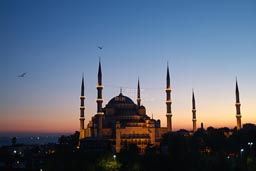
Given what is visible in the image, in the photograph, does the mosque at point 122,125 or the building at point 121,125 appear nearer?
the mosque at point 122,125

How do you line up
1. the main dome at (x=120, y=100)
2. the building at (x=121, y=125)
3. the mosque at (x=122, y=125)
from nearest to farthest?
the mosque at (x=122, y=125), the building at (x=121, y=125), the main dome at (x=120, y=100)

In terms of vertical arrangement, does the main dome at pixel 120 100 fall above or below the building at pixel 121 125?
above

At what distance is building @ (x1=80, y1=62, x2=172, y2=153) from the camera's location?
2554 inches

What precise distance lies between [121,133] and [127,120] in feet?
13.7

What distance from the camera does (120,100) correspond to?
73438mm

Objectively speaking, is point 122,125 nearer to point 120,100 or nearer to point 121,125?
point 121,125

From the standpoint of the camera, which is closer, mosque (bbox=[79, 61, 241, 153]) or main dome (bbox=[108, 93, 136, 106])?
mosque (bbox=[79, 61, 241, 153])

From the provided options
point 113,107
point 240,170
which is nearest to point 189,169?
point 240,170

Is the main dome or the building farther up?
the main dome

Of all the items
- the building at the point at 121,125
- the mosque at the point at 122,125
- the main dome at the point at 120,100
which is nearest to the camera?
the mosque at the point at 122,125

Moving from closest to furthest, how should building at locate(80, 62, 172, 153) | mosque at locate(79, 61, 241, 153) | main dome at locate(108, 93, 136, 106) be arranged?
mosque at locate(79, 61, 241, 153) < building at locate(80, 62, 172, 153) < main dome at locate(108, 93, 136, 106)

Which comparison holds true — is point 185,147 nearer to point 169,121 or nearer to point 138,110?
point 169,121

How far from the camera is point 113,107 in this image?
71.8 metres

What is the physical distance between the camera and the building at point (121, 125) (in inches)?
2554
